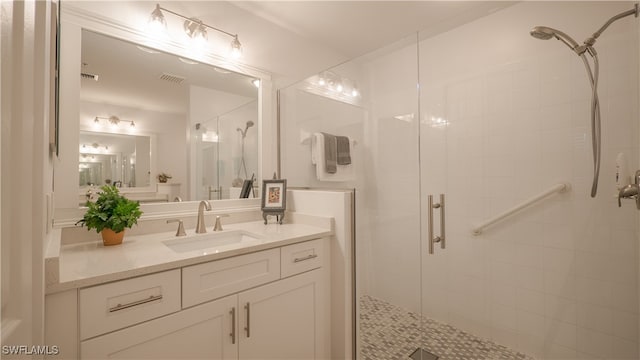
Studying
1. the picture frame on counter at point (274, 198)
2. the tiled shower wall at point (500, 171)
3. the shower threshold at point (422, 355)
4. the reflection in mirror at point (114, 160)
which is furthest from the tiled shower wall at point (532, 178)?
the reflection in mirror at point (114, 160)

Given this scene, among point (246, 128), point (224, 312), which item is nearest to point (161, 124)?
point (246, 128)

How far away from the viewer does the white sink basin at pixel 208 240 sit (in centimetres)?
139

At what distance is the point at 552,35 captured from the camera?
1465 mm

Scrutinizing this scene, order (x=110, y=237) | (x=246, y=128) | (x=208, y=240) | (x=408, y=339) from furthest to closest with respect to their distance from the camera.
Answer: (x=246, y=128) → (x=408, y=339) → (x=208, y=240) → (x=110, y=237)

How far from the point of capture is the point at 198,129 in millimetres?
1742

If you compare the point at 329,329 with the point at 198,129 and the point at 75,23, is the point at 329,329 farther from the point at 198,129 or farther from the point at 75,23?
the point at 75,23

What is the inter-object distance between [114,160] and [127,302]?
88 cm

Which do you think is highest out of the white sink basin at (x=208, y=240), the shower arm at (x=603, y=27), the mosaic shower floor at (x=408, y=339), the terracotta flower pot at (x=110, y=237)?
the shower arm at (x=603, y=27)

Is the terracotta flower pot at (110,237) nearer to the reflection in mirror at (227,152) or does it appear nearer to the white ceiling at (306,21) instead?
the reflection in mirror at (227,152)

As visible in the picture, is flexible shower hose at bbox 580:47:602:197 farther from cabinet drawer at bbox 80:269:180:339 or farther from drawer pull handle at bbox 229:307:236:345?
cabinet drawer at bbox 80:269:180:339

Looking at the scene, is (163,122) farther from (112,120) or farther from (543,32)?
(543,32)

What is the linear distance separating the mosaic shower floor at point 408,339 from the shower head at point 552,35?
1.81 metres

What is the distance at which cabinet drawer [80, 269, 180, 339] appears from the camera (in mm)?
851

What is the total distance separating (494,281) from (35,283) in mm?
2232
